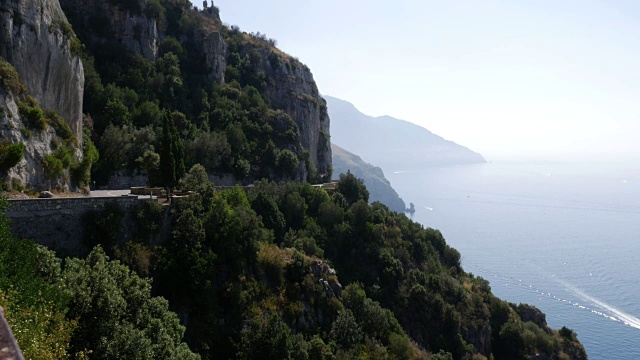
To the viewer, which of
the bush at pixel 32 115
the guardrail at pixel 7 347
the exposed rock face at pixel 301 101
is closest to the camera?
the guardrail at pixel 7 347

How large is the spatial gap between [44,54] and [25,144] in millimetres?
9680

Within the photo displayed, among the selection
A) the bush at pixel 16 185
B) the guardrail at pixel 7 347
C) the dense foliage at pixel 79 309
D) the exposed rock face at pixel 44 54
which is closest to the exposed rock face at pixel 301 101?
the exposed rock face at pixel 44 54

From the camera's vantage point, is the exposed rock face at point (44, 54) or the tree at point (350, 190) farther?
the tree at point (350, 190)

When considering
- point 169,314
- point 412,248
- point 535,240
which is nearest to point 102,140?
point 169,314

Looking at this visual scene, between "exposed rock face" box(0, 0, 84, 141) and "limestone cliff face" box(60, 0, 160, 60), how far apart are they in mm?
25943

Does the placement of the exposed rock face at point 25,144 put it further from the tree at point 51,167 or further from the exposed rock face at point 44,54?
the exposed rock face at point 44,54

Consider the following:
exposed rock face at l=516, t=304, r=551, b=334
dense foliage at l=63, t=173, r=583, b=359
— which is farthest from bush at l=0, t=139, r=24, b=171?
exposed rock face at l=516, t=304, r=551, b=334

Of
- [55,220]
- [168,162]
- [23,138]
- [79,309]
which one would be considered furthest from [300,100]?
[79,309]

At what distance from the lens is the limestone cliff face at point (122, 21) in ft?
209

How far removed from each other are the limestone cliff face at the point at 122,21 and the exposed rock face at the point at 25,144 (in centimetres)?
3702

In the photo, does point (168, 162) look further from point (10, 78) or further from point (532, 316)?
point (532, 316)

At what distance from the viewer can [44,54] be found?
3600cm

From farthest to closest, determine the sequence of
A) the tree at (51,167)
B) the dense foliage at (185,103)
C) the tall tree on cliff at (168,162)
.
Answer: the dense foliage at (185,103), the tall tree on cliff at (168,162), the tree at (51,167)

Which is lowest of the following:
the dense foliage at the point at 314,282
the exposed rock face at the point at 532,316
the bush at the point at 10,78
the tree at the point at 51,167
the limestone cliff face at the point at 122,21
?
the exposed rock face at the point at 532,316
